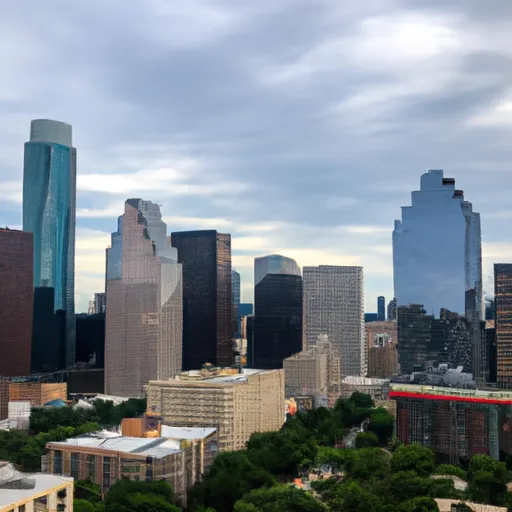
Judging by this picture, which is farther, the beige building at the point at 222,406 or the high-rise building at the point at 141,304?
the high-rise building at the point at 141,304

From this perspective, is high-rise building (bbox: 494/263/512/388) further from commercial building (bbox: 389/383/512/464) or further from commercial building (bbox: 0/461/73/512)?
commercial building (bbox: 0/461/73/512)

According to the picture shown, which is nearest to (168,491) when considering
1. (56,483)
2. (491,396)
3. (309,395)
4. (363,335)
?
(56,483)

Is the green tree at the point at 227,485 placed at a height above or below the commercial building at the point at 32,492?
below

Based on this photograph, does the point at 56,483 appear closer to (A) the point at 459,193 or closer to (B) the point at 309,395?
(B) the point at 309,395

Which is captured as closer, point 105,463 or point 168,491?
point 168,491

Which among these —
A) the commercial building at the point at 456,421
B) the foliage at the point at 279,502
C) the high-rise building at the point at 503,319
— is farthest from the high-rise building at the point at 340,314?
the foliage at the point at 279,502

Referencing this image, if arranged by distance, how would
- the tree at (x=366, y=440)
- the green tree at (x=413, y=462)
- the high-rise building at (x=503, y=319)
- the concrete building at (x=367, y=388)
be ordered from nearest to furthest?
the green tree at (x=413, y=462) → the tree at (x=366, y=440) → the high-rise building at (x=503, y=319) → the concrete building at (x=367, y=388)

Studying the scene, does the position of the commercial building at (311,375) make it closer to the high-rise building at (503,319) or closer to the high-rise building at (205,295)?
the high-rise building at (205,295)

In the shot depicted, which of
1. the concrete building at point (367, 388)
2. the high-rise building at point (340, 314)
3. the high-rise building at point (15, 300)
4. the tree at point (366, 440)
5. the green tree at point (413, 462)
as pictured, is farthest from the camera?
the high-rise building at point (340, 314)
